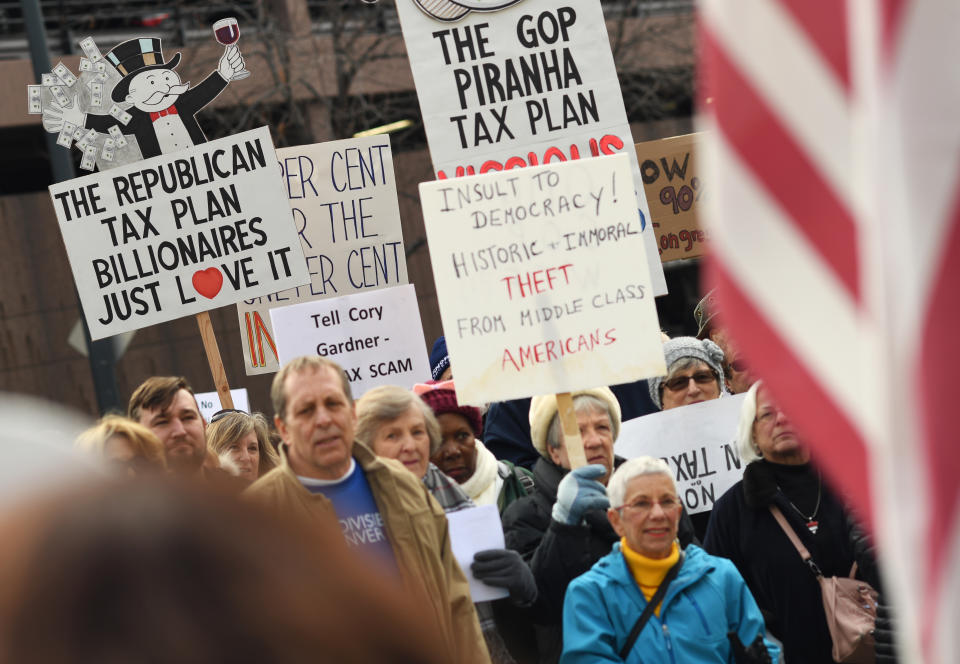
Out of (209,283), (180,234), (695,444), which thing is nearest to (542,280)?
(695,444)

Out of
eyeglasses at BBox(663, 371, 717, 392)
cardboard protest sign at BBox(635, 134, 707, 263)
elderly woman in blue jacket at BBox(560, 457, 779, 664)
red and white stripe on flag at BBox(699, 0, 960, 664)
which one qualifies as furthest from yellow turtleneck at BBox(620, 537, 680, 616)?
cardboard protest sign at BBox(635, 134, 707, 263)

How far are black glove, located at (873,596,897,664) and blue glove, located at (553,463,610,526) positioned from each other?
3.19ft

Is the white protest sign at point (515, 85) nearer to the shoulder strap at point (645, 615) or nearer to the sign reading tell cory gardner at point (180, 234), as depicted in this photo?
the sign reading tell cory gardner at point (180, 234)

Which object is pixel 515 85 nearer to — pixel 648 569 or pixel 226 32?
pixel 226 32

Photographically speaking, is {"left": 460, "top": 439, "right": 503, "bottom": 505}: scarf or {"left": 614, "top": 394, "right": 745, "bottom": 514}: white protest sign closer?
{"left": 460, "top": 439, "right": 503, "bottom": 505}: scarf

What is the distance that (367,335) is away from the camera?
7.14 meters

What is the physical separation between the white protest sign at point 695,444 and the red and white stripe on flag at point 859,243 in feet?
15.4

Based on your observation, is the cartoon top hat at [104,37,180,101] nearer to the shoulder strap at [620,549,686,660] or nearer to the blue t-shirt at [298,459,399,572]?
the blue t-shirt at [298,459,399,572]

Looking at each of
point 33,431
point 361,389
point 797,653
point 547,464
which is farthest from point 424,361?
point 33,431

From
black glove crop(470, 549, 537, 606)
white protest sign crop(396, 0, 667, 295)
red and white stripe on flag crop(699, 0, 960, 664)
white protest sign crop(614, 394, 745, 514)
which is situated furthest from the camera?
white protest sign crop(396, 0, 667, 295)

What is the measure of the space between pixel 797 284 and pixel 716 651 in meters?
3.21

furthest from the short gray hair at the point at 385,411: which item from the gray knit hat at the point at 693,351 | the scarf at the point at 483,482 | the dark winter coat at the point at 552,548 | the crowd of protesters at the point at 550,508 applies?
the gray knit hat at the point at 693,351

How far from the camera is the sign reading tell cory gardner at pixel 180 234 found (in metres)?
7.16

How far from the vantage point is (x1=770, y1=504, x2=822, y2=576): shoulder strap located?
16.3 feet
